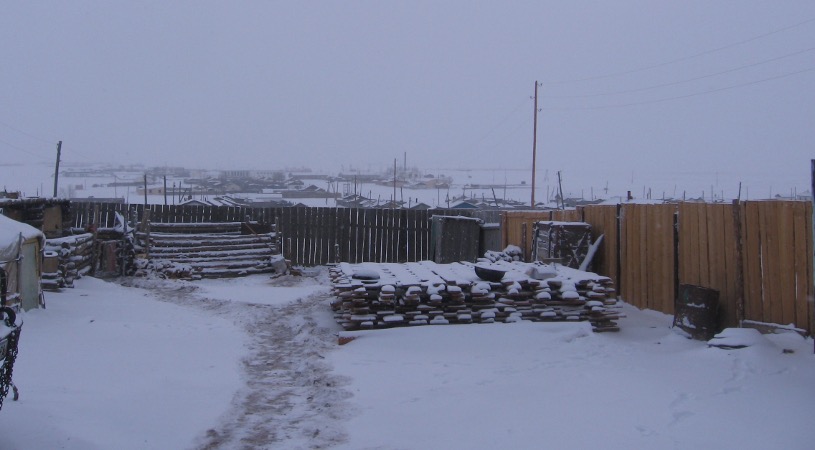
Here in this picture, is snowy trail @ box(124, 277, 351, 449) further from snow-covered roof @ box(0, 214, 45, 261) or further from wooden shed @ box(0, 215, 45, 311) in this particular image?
snow-covered roof @ box(0, 214, 45, 261)

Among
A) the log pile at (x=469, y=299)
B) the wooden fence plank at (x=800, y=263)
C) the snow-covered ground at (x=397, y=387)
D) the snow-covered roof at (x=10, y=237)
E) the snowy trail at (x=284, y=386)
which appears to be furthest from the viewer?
the log pile at (x=469, y=299)

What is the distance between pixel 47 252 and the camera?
1159cm

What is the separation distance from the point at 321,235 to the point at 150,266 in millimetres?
4831

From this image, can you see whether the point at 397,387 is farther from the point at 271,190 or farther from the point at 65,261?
the point at 271,190

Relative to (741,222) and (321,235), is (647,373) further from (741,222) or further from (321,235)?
(321,235)

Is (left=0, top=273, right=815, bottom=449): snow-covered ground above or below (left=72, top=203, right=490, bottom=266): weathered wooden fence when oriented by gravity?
below

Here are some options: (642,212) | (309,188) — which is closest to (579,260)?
(642,212)

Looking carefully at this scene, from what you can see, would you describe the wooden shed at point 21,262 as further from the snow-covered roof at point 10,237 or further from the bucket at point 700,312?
the bucket at point 700,312

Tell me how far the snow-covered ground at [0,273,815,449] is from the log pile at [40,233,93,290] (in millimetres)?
1904

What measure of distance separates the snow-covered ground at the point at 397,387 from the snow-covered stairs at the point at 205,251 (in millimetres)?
6504

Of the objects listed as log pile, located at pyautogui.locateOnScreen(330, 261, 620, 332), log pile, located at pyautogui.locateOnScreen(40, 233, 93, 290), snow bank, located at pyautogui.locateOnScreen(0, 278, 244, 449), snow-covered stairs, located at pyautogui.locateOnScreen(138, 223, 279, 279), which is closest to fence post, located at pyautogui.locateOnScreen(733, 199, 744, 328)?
log pile, located at pyautogui.locateOnScreen(330, 261, 620, 332)

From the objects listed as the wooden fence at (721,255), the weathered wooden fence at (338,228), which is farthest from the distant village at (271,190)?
the wooden fence at (721,255)

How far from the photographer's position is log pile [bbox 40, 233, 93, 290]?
11.2m

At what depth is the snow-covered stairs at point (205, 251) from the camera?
635 inches
